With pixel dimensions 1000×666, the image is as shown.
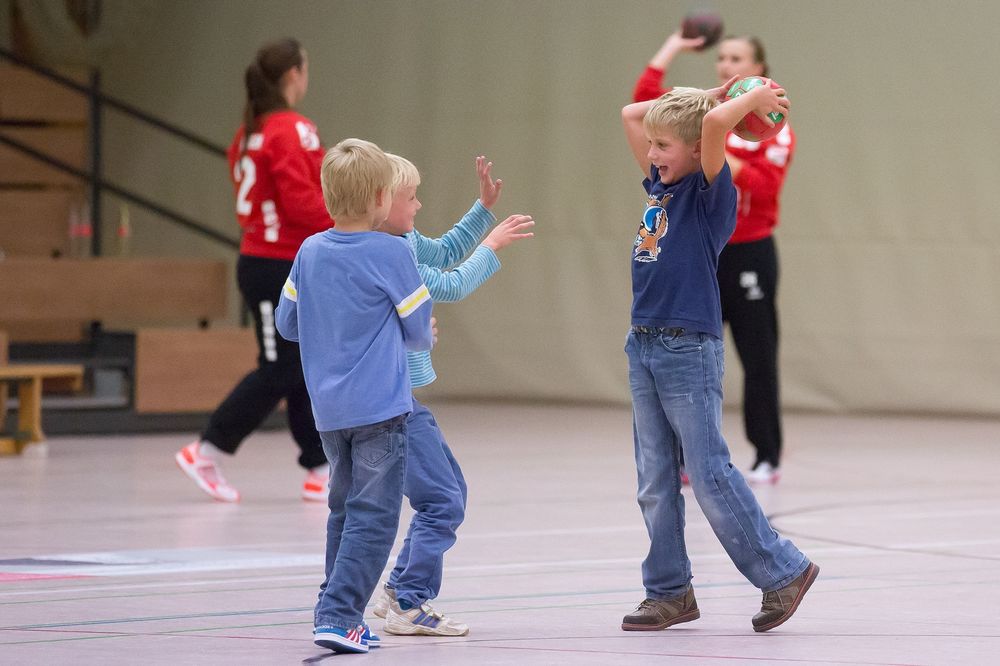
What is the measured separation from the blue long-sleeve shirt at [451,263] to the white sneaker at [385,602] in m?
0.50

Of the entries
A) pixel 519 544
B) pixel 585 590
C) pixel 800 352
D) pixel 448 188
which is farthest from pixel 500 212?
pixel 585 590

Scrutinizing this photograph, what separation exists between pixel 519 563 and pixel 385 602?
1032mm

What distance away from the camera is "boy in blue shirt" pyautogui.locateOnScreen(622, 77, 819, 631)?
3.97 m

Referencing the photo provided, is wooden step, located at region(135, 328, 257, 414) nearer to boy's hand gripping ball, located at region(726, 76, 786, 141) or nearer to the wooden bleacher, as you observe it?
the wooden bleacher

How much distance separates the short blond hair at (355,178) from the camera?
12.2 ft

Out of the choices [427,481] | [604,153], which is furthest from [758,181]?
[604,153]

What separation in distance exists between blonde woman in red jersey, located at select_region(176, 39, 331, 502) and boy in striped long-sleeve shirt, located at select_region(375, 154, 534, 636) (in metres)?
2.51

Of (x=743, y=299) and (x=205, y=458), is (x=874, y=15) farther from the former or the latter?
(x=205, y=458)

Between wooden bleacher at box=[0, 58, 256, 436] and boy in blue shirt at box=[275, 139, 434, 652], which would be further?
wooden bleacher at box=[0, 58, 256, 436]

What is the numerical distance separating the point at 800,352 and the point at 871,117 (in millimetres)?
1578

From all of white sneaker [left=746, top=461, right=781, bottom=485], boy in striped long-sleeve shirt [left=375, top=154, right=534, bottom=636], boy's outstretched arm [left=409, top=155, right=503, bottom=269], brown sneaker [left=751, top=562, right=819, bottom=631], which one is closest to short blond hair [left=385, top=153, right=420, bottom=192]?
boy in striped long-sleeve shirt [left=375, top=154, right=534, bottom=636]

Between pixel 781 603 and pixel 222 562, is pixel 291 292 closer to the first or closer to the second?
pixel 781 603

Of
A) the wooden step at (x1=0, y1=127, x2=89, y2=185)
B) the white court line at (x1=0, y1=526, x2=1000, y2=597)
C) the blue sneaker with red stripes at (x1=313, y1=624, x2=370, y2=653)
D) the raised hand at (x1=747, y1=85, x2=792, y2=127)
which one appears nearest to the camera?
the blue sneaker with red stripes at (x1=313, y1=624, x2=370, y2=653)

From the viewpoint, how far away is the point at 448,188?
12.3m
